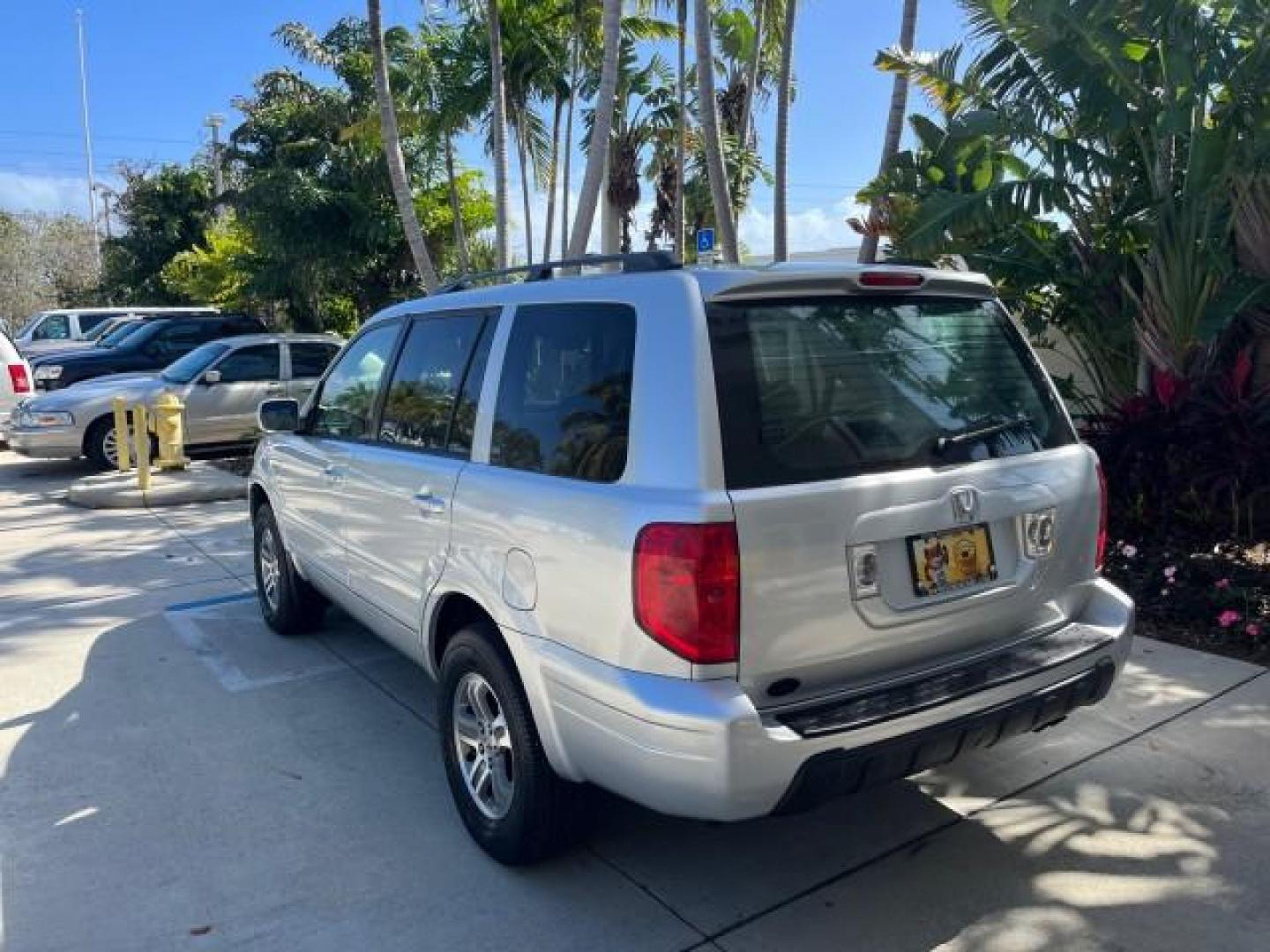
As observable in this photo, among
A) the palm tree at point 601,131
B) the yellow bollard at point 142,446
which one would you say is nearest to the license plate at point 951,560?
the palm tree at point 601,131

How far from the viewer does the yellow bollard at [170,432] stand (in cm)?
1078

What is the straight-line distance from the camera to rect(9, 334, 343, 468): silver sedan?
37.1 ft

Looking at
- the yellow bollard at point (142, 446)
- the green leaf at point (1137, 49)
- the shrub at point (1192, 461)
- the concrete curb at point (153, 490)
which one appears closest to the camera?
the shrub at point (1192, 461)

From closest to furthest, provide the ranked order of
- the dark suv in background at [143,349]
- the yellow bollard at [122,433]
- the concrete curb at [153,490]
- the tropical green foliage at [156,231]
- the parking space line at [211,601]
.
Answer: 1. the parking space line at [211,601]
2. the concrete curb at [153,490]
3. the yellow bollard at [122,433]
4. the dark suv in background at [143,349]
5. the tropical green foliage at [156,231]

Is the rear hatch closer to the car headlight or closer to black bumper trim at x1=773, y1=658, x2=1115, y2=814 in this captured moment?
black bumper trim at x1=773, y1=658, x2=1115, y2=814

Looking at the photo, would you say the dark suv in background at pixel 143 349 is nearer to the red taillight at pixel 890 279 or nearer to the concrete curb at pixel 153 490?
the concrete curb at pixel 153 490

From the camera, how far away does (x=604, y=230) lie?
19.0 meters

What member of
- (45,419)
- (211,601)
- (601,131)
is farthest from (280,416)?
(45,419)

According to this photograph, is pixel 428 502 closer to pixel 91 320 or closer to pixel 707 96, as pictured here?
pixel 707 96

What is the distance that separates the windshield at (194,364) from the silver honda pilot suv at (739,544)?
9439mm

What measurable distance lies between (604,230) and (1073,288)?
12.6 m

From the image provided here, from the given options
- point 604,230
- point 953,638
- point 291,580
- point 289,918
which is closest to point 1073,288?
point 953,638

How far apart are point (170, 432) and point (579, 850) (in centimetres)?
921

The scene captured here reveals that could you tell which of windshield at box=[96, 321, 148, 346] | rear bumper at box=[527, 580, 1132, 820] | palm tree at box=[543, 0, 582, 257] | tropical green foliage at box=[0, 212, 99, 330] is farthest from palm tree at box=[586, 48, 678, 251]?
tropical green foliage at box=[0, 212, 99, 330]
